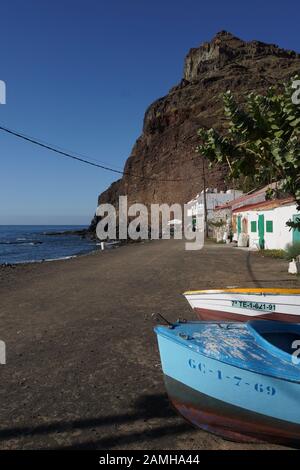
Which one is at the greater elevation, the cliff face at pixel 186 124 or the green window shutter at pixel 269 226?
the cliff face at pixel 186 124

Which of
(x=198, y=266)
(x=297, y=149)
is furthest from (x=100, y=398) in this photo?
(x=198, y=266)

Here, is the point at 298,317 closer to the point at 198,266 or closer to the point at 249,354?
the point at 249,354

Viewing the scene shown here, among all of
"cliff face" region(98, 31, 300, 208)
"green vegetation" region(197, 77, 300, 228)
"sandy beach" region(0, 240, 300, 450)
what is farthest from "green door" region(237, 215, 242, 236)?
"cliff face" region(98, 31, 300, 208)

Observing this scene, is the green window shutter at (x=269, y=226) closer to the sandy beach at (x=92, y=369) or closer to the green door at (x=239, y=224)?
the green door at (x=239, y=224)

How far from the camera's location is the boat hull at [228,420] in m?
3.95

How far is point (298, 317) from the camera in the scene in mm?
6859

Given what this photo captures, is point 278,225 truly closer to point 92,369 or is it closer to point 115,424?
point 92,369

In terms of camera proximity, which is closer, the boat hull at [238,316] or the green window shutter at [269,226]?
the boat hull at [238,316]

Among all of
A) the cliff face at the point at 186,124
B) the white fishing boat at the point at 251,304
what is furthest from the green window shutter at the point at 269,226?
the cliff face at the point at 186,124

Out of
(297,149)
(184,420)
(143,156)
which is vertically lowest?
(184,420)

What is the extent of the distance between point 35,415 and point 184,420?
6.05 feet

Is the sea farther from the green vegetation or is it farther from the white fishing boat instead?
the green vegetation

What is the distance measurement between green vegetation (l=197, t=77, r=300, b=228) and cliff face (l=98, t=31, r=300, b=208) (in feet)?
264

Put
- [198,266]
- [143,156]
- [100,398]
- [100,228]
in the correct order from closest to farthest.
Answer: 1. [100,398]
2. [198,266]
3. [100,228]
4. [143,156]
